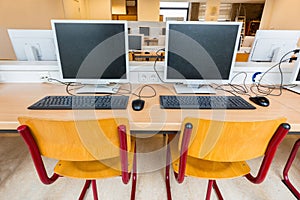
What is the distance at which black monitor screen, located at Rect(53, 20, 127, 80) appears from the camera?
1.09m

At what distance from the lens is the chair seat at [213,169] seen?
91 centimetres

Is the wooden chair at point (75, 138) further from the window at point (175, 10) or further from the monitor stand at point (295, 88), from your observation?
the window at point (175, 10)

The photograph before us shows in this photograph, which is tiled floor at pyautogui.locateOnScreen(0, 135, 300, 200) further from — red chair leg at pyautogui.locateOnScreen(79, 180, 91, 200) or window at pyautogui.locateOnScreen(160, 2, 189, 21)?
window at pyautogui.locateOnScreen(160, 2, 189, 21)

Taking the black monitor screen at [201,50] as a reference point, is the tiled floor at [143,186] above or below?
below

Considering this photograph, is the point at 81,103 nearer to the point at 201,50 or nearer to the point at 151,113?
the point at 151,113

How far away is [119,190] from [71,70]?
95 cm

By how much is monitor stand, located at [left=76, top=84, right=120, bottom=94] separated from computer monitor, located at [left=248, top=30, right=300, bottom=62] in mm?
1431

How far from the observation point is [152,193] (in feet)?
4.25

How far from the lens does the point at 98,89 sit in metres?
Result: 1.25

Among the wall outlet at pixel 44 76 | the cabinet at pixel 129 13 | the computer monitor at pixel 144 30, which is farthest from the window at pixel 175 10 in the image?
the wall outlet at pixel 44 76

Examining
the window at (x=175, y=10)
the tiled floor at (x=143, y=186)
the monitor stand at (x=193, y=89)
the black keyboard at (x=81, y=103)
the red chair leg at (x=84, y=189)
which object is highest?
the window at (x=175, y=10)

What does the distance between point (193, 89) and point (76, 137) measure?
87 centimetres

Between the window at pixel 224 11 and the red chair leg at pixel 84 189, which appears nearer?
the red chair leg at pixel 84 189

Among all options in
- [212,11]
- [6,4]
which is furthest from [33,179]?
[212,11]
